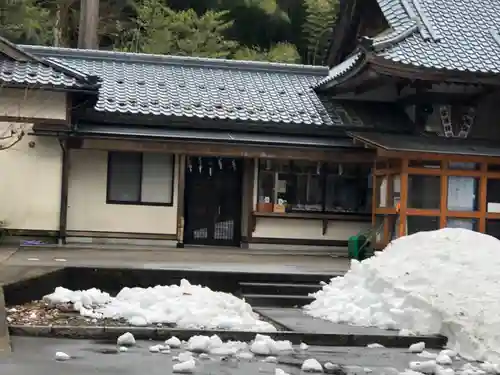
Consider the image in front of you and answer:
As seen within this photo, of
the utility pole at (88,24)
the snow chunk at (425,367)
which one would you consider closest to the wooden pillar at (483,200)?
the snow chunk at (425,367)

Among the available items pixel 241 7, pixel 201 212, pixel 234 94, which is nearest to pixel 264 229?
pixel 201 212

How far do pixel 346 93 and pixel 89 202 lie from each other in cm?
681

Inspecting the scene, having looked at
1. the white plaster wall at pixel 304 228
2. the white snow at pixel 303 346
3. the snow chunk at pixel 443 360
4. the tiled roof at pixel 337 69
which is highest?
the tiled roof at pixel 337 69

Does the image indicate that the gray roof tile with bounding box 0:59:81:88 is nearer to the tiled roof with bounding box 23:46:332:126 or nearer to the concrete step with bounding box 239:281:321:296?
the tiled roof with bounding box 23:46:332:126

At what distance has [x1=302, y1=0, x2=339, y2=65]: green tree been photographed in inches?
1229

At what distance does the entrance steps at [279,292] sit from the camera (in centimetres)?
1034

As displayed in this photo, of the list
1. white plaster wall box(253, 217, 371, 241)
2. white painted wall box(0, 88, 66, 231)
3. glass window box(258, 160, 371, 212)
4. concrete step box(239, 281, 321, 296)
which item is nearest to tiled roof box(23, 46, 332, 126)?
glass window box(258, 160, 371, 212)

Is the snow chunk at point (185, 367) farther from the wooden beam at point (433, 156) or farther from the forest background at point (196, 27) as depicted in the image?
the forest background at point (196, 27)

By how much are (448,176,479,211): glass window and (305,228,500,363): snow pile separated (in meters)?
5.70

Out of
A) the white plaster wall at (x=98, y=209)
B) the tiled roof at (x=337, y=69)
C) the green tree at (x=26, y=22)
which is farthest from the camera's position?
the green tree at (x=26, y=22)

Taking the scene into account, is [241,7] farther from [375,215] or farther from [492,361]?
[492,361]

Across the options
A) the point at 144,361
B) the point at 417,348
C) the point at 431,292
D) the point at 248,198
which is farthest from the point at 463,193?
the point at 144,361

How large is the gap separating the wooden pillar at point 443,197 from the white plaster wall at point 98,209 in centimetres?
576

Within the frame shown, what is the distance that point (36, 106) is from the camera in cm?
1501
